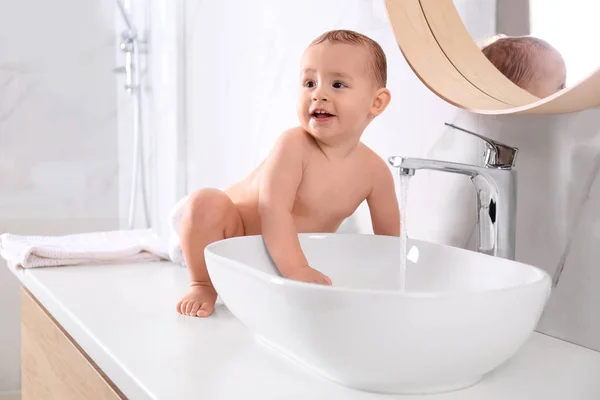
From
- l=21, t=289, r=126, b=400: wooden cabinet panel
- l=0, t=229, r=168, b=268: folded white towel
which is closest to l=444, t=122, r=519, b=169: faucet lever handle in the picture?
l=21, t=289, r=126, b=400: wooden cabinet panel

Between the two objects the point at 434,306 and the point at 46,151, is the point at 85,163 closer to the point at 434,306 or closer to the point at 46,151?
the point at 46,151

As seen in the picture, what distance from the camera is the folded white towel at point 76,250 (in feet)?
4.20

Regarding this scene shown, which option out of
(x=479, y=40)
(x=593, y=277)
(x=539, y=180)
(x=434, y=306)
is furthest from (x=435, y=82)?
(x=434, y=306)

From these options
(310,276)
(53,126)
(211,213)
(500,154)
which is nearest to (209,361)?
(310,276)

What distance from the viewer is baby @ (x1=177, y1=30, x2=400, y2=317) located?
0.92 meters

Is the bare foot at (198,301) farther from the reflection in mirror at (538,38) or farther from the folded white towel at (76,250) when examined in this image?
the reflection in mirror at (538,38)

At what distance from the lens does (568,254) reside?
832mm

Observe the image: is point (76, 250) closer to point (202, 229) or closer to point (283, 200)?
point (202, 229)

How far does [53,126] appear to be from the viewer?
7.48ft

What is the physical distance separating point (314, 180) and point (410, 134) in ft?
0.65

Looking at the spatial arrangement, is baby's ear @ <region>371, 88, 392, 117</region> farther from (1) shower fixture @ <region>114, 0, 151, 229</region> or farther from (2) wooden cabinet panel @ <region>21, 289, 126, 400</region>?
(1) shower fixture @ <region>114, 0, 151, 229</region>

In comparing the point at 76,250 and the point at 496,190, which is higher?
the point at 496,190

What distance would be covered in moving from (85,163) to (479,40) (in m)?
1.66

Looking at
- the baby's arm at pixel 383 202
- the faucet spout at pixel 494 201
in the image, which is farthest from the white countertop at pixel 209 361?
the baby's arm at pixel 383 202
